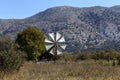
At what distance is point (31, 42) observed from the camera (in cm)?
6072

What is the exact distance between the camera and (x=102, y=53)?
5600 cm

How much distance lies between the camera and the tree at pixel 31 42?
2355 inches

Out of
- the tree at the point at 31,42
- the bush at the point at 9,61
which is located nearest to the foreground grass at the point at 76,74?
the bush at the point at 9,61

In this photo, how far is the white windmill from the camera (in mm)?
62750

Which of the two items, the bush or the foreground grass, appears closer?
the foreground grass

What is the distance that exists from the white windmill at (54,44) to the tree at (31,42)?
1703mm

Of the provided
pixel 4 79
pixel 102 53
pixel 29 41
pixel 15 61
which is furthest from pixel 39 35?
pixel 4 79

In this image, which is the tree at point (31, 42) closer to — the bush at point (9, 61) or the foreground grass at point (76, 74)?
the foreground grass at point (76, 74)

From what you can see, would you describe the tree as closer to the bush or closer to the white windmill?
the white windmill

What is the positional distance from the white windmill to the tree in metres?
1.70

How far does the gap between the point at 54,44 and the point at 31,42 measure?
17.4 ft

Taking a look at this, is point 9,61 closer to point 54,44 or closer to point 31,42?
point 31,42

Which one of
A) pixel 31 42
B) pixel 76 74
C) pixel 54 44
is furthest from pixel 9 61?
pixel 54 44

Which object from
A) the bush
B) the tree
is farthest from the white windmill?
the bush
